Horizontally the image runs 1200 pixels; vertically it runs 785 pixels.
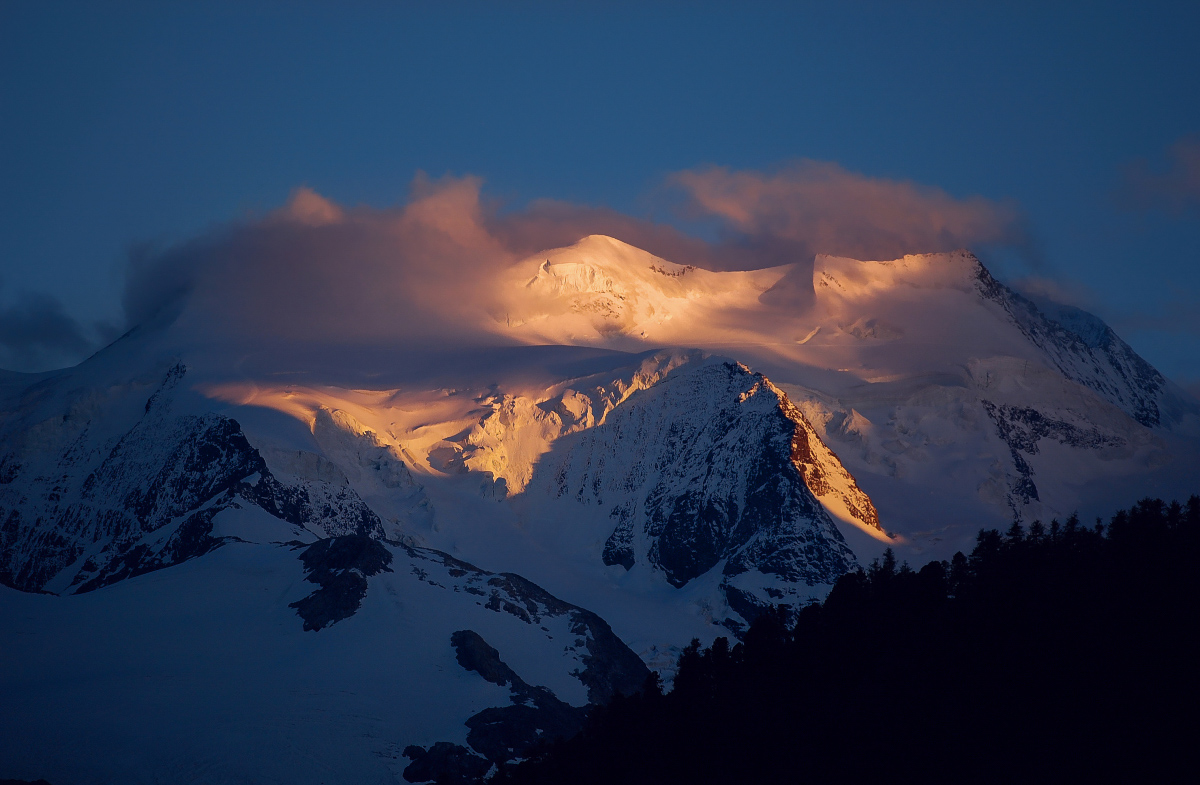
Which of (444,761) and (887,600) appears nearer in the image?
(887,600)

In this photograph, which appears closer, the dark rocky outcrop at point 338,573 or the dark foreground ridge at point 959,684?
the dark foreground ridge at point 959,684

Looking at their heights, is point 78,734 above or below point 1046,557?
below

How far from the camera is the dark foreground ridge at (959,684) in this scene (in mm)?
78375

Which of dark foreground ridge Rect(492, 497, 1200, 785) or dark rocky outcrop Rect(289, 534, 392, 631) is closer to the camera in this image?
dark foreground ridge Rect(492, 497, 1200, 785)

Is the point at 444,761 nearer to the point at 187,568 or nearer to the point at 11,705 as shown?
the point at 11,705

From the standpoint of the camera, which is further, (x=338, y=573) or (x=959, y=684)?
(x=338, y=573)

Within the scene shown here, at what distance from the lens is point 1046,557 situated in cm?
10675

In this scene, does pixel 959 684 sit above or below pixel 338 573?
below

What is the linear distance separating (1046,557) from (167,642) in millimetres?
101891

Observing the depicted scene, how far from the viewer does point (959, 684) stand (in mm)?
90188

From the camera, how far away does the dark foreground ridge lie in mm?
78375

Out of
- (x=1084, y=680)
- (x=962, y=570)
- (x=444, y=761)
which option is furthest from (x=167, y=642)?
(x=1084, y=680)

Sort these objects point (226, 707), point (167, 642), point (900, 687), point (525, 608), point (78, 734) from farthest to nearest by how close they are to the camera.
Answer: point (525, 608) < point (167, 642) < point (226, 707) < point (78, 734) < point (900, 687)

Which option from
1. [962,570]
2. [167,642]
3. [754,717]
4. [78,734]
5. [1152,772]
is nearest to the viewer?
[1152,772]
